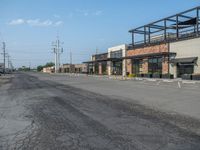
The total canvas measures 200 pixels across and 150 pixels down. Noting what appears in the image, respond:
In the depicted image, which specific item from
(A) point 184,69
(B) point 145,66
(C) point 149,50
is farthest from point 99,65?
(A) point 184,69

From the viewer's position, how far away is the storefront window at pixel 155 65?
46.6 meters

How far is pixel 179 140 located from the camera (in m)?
6.43

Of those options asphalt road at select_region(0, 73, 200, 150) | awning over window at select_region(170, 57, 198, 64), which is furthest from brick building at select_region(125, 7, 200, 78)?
asphalt road at select_region(0, 73, 200, 150)

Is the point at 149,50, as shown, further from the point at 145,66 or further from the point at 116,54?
the point at 116,54

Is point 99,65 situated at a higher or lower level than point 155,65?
higher

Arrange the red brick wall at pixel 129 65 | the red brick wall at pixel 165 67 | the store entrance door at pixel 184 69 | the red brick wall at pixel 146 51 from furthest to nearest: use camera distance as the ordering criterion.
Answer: the red brick wall at pixel 129 65
the red brick wall at pixel 146 51
the red brick wall at pixel 165 67
the store entrance door at pixel 184 69

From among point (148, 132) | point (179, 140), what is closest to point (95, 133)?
point (148, 132)

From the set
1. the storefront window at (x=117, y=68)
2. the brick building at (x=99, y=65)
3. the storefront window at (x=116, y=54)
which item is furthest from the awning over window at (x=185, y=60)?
the brick building at (x=99, y=65)

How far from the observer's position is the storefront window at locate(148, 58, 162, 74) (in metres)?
46.6

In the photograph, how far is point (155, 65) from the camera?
47750 mm

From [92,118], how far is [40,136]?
2.68 metres

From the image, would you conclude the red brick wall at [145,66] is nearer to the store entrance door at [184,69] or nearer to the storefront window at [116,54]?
the store entrance door at [184,69]

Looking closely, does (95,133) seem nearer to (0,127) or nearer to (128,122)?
(128,122)

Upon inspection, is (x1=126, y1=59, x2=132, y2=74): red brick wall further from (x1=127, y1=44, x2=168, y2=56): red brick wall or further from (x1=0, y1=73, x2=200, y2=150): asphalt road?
(x1=0, y1=73, x2=200, y2=150): asphalt road
